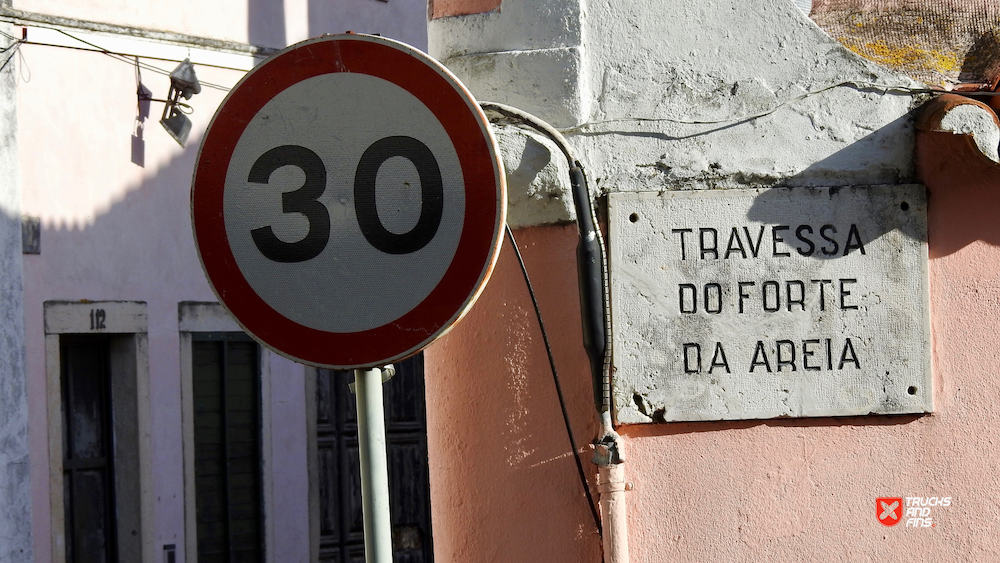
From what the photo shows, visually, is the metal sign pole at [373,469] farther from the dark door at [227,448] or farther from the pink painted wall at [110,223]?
the dark door at [227,448]

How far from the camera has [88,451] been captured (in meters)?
9.21

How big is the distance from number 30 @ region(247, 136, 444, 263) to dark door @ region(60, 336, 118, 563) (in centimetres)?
741

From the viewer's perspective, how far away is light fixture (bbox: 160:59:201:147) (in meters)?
9.28

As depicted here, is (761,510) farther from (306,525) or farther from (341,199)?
(306,525)

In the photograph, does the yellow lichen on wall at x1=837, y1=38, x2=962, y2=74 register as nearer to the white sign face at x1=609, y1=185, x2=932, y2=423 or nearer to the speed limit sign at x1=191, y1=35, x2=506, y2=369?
the white sign face at x1=609, y1=185, x2=932, y2=423

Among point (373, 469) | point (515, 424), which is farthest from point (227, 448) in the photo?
point (373, 469)

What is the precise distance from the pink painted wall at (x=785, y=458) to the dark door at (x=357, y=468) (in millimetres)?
7022

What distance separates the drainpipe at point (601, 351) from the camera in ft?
10.4

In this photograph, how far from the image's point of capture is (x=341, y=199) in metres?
2.27

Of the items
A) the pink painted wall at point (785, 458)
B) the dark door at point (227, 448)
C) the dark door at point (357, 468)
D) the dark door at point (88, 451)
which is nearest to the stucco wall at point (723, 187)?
the pink painted wall at point (785, 458)

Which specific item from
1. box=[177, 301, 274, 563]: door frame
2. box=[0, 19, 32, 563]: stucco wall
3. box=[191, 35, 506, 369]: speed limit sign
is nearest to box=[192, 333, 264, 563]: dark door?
box=[177, 301, 274, 563]: door frame

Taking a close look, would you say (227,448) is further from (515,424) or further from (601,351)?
(601,351)

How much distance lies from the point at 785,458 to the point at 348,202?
1645 millimetres

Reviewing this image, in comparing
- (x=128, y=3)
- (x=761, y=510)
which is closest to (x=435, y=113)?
(x=761, y=510)
